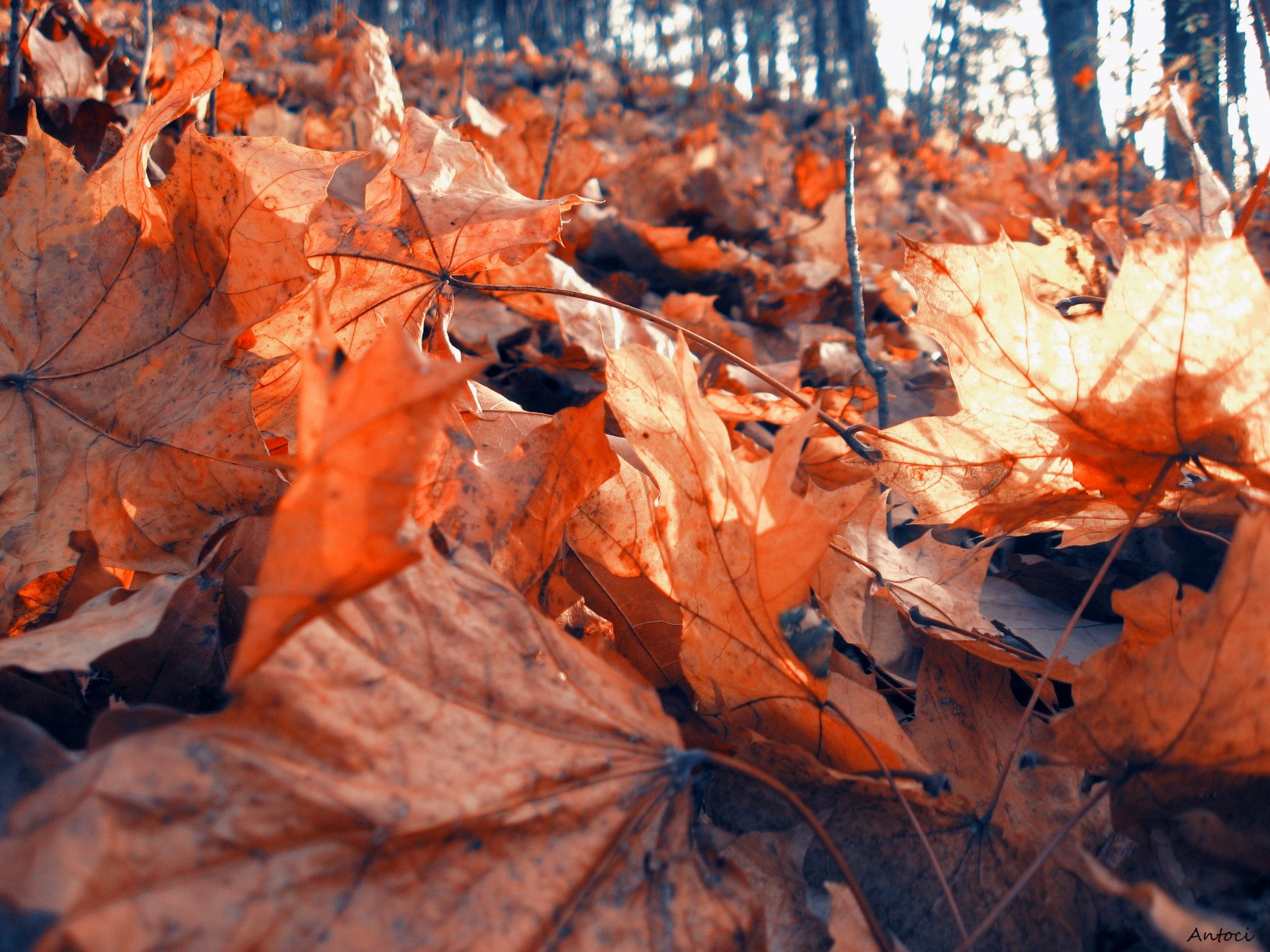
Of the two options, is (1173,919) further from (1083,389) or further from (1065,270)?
(1065,270)

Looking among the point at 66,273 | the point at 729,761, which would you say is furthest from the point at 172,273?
the point at 729,761

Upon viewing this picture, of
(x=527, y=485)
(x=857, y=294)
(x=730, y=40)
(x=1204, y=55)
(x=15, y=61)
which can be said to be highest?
(x=730, y=40)

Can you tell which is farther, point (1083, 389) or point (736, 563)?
point (1083, 389)

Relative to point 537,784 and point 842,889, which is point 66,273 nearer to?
point 537,784

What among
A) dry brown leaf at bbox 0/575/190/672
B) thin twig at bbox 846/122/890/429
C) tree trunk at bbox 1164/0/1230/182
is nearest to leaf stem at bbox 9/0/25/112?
dry brown leaf at bbox 0/575/190/672

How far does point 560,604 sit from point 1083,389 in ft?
1.67

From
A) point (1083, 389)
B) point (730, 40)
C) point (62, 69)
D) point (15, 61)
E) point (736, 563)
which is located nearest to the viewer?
point (736, 563)

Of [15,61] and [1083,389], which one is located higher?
[15,61]

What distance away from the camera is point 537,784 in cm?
43

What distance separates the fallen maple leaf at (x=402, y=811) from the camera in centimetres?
32

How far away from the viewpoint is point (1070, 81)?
25.0 ft

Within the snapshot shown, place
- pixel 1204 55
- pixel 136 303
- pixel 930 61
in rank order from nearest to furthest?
pixel 136 303 < pixel 1204 55 < pixel 930 61

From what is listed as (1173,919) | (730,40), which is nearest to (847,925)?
(1173,919)

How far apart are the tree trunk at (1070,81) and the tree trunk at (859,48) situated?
2.57m
